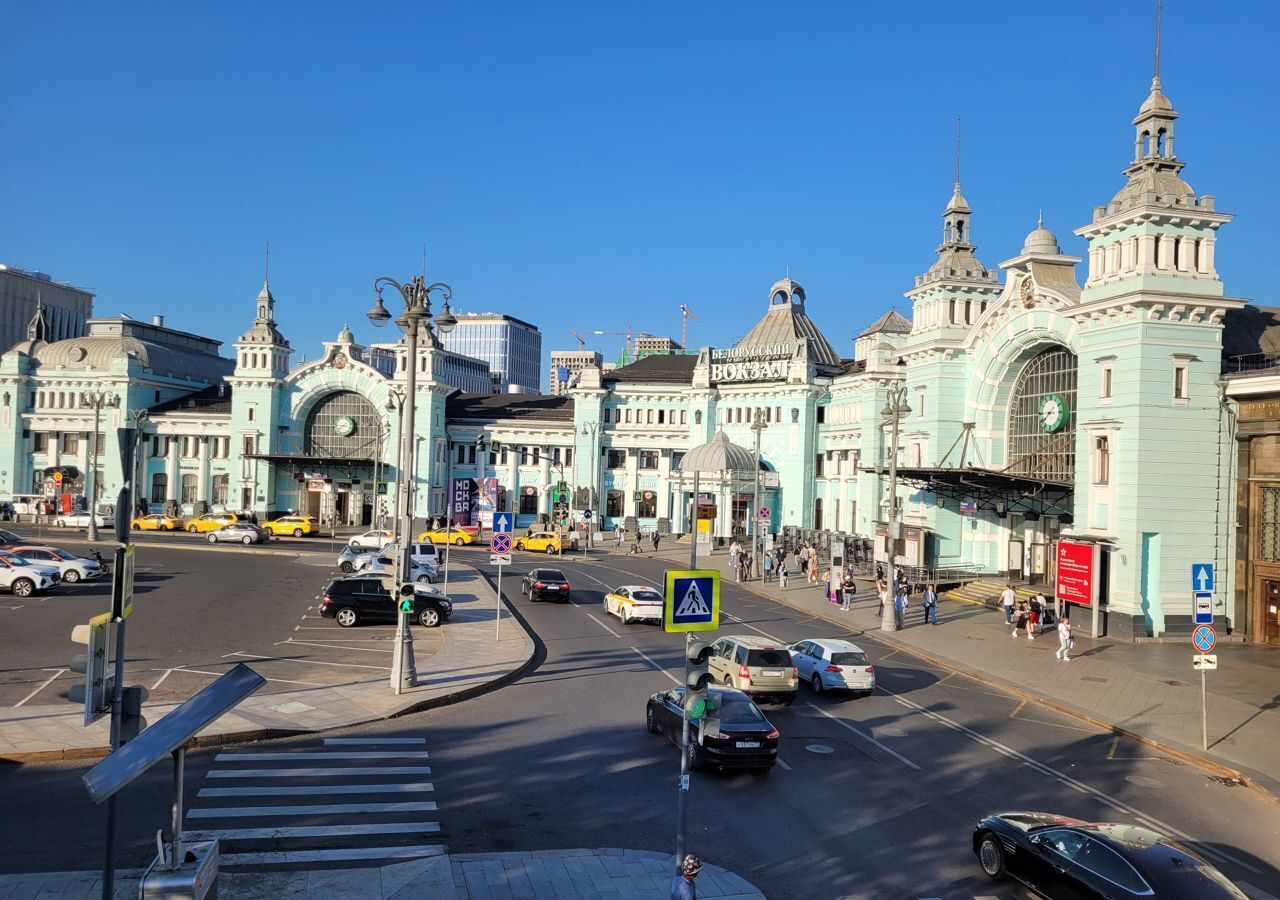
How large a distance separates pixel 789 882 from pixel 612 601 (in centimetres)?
2472

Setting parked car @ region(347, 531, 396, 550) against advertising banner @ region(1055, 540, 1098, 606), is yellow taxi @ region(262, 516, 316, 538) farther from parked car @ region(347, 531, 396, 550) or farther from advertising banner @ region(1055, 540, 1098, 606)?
advertising banner @ region(1055, 540, 1098, 606)

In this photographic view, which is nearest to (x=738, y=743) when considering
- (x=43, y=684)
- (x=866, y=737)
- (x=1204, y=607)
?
(x=866, y=737)

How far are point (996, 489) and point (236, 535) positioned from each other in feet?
157

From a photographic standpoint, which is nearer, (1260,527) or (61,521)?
(1260,527)

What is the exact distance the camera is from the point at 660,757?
17.7 meters

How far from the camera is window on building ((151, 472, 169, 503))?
8375 cm

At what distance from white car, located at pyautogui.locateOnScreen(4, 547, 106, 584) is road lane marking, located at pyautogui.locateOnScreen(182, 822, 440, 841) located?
31.1 m

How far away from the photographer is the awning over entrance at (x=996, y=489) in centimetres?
4016

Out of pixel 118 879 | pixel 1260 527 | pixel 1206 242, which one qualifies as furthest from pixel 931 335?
pixel 118 879

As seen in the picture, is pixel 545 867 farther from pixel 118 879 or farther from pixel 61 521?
pixel 61 521

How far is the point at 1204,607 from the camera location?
21422 millimetres

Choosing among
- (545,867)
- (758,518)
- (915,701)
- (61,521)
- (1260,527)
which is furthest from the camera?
(61,521)

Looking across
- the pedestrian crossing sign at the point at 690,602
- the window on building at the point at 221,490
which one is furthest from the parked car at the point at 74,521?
the pedestrian crossing sign at the point at 690,602

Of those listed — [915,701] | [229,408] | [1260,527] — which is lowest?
[915,701]
